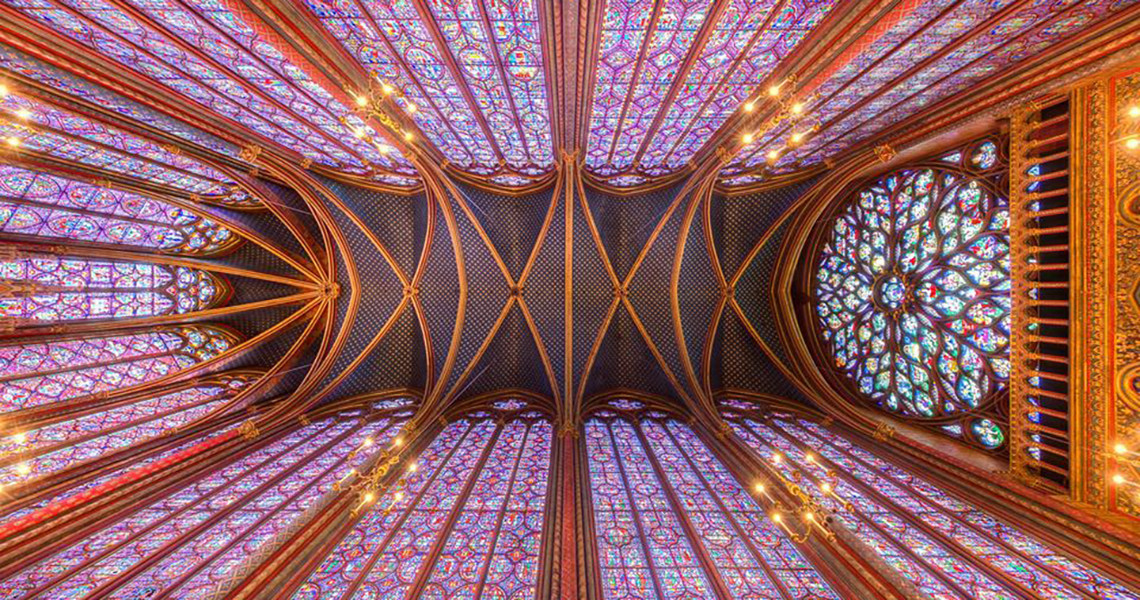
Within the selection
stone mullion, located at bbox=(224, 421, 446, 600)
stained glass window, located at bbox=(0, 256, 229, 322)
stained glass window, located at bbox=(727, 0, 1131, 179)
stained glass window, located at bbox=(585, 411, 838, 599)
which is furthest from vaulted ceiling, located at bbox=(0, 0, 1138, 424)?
stone mullion, located at bbox=(224, 421, 446, 600)

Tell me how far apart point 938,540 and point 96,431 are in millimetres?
13838

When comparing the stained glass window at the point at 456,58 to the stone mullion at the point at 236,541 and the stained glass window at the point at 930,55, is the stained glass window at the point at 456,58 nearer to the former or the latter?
the stained glass window at the point at 930,55

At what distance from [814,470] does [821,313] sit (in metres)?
5.17

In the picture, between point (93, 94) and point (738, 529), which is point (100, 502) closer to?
point (93, 94)

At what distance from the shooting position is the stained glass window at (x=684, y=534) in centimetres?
539

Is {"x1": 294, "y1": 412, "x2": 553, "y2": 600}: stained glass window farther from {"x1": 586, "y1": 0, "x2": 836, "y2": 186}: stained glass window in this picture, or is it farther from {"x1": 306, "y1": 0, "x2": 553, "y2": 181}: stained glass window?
{"x1": 586, "y1": 0, "x2": 836, "y2": 186}: stained glass window

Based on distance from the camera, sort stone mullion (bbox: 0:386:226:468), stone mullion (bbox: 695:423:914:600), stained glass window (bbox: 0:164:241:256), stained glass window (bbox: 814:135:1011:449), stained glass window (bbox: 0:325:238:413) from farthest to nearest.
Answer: stained glass window (bbox: 0:325:238:413) < stained glass window (bbox: 0:164:241:256) < stained glass window (bbox: 814:135:1011:449) < stone mullion (bbox: 0:386:226:468) < stone mullion (bbox: 695:423:914:600)

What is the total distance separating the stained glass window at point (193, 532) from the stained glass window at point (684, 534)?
4738mm

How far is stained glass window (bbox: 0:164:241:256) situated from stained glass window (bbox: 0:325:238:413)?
2.26m

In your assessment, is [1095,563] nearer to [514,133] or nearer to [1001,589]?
[1001,589]

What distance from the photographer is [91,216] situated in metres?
9.30

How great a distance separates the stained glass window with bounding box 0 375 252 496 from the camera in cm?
693

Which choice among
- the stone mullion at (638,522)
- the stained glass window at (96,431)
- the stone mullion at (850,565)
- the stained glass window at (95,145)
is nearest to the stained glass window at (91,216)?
the stained glass window at (95,145)

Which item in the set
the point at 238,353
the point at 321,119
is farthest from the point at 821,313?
the point at 238,353
